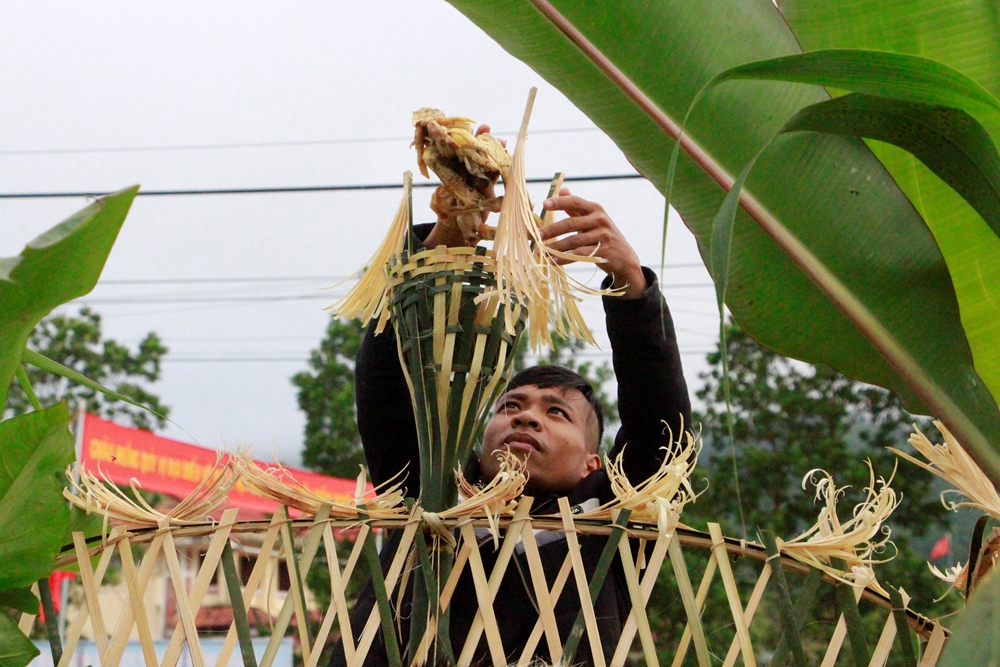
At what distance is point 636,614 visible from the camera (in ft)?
2.10

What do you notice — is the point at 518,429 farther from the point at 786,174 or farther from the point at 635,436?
the point at 786,174

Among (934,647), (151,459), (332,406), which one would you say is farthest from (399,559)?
(332,406)

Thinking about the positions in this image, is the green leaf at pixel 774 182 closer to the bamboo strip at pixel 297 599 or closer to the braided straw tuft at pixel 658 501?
the braided straw tuft at pixel 658 501

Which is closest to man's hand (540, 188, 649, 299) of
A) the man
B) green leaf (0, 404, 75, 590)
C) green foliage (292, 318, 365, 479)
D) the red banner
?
the man

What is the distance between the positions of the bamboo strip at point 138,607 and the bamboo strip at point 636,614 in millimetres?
326

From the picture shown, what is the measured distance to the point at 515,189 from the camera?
0.76m

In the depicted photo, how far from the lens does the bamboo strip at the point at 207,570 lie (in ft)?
2.21

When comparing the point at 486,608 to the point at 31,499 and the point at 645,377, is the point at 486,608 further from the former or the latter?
the point at 645,377

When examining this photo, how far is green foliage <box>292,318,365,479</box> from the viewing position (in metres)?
6.87

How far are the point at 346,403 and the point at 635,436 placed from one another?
19.7 ft

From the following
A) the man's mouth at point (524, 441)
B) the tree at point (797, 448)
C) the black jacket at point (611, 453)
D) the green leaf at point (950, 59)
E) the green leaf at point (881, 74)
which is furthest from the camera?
the tree at point (797, 448)

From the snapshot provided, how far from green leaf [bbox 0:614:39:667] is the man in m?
0.29

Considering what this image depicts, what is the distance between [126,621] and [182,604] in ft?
0.15

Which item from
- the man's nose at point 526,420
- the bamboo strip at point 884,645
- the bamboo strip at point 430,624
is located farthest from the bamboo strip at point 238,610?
the man's nose at point 526,420
